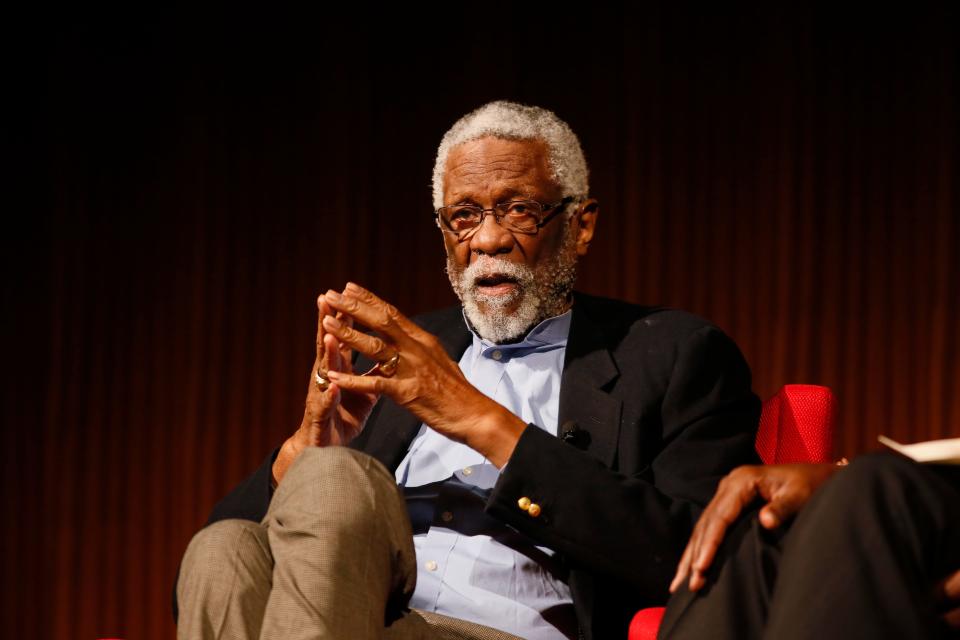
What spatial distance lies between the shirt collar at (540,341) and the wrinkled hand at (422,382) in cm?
34

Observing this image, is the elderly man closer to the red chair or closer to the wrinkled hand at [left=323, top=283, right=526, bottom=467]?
the wrinkled hand at [left=323, top=283, right=526, bottom=467]

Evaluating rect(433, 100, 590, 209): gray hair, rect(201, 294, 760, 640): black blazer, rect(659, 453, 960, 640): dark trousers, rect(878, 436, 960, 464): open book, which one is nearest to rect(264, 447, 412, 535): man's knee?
rect(201, 294, 760, 640): black blazer

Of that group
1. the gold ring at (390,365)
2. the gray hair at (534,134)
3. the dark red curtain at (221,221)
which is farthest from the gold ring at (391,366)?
the dark red curtain at (221,221)

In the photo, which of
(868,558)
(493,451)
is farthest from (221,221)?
(868,558)

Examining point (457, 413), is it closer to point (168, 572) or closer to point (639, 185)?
point (639, 185)

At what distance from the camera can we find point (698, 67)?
2.86 meters

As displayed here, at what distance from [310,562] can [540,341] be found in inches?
31.5

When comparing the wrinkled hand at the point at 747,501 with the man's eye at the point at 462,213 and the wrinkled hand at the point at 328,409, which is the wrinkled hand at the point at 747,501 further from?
the man's eye at the point at 462,213

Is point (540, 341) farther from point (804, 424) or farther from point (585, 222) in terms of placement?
point (804, 424)

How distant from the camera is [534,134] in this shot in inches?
78.0

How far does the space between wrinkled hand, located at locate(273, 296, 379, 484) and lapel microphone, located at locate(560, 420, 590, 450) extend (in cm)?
30

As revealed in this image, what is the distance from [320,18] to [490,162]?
4.35ft

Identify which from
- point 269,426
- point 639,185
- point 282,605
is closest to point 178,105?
point 269,426

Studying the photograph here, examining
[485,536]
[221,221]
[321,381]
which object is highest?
[221,221]
